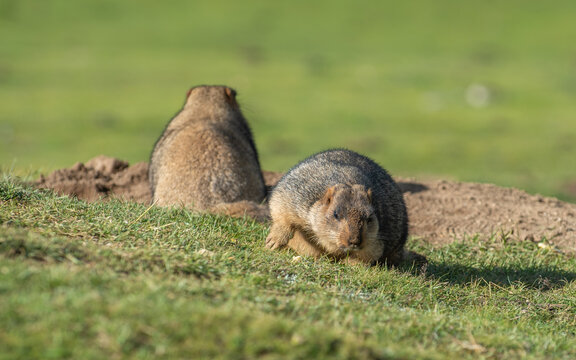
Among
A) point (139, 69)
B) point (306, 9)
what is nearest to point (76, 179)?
point (139, 69)

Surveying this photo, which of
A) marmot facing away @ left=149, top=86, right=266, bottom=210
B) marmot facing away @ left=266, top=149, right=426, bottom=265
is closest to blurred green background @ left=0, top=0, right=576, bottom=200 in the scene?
marmot facing away @ left=149, top=86, right=266, bottom=210

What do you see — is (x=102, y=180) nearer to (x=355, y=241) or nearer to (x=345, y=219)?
(x=345, y=219)

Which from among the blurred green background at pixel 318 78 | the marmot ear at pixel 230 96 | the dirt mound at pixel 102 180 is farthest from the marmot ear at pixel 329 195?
the blurred green background at pixel 318 78

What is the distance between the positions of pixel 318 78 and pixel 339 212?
28.4 metres

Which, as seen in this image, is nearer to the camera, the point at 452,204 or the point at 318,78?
the point at 452,204

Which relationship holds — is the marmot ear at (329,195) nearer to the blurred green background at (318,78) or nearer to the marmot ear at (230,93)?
the marmot ear at (230,93)

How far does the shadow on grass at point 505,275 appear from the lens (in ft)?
23.5

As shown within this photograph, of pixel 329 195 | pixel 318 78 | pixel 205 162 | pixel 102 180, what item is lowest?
pixel 329 195

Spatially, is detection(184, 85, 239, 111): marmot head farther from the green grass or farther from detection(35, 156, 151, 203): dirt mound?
the green grass

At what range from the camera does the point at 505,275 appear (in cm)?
751

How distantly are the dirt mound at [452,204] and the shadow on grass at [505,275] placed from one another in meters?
0.92

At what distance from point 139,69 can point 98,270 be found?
31.6m

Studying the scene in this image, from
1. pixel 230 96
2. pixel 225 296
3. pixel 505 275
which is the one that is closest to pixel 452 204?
pixel 505 275

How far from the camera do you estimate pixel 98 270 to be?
4.72m
